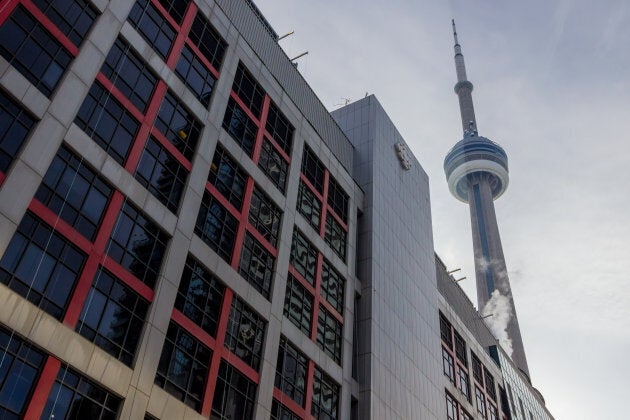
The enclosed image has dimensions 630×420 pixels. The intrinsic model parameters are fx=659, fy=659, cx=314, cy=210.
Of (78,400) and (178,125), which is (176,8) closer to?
(178,125)

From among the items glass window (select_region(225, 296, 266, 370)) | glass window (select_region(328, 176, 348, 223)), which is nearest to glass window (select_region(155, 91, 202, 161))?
glass window (select_region(225, 296, 266, 370))

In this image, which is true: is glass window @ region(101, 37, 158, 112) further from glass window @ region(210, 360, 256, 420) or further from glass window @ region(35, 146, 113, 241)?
glass window @ region(210, 360, 256, 420)

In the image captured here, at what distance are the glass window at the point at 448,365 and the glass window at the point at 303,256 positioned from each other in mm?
21463

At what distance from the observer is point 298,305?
4125cm

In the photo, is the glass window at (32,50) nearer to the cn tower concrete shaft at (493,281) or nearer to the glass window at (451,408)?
the glass window at (451,408)

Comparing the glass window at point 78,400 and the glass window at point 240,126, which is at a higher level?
the glass window at point 240,126

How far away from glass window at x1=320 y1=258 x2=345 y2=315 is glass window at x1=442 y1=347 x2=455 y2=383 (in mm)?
17827

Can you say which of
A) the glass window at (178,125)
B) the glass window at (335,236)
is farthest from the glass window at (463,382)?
the glass window at (178,125)

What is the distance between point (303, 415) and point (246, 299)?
25.3 ft

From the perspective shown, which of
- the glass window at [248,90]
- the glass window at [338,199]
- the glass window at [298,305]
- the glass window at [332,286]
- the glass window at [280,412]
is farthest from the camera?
the glass window at [338,199]

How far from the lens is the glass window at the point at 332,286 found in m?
45.2

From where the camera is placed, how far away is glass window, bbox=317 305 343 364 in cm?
4256

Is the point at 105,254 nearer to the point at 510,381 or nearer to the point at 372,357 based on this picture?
the point at 372,357

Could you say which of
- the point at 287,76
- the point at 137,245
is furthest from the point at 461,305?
the point at 137,245
